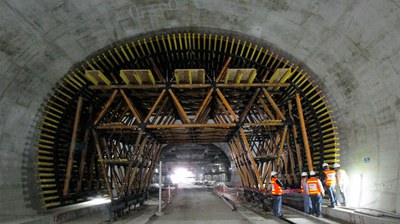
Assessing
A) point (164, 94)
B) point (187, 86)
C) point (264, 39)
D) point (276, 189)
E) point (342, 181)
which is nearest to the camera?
point (342, 181)

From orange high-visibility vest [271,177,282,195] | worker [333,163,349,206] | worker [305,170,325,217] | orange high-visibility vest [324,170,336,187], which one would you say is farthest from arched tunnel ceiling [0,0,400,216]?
orange high-visibility vest [271,177,282,195]

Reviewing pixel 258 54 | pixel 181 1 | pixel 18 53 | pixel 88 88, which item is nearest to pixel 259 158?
pixel 258 54

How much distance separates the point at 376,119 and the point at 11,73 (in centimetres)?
966

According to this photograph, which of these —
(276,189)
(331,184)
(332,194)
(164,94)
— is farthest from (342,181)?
(164,94)

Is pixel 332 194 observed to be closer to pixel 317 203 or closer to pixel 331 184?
pixel 331 184

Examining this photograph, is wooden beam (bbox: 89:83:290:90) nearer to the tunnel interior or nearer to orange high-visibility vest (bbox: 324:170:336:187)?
the tunnel interior

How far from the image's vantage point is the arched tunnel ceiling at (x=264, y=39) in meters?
6.37

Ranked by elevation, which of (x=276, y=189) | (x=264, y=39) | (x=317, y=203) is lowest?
(x=317, y=203)

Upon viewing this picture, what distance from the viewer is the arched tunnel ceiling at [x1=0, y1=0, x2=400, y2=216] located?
20.9 feet

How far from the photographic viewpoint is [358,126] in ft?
26.5

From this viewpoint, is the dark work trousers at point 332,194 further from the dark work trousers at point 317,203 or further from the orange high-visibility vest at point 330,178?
the dark work trousers at point 317,203

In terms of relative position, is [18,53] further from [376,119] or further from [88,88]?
[376,119]

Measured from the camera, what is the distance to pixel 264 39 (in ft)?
28.5

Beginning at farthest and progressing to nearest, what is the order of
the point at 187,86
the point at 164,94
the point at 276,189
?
the point at 164,94 → the point at 187,86 → the point at 276,189
